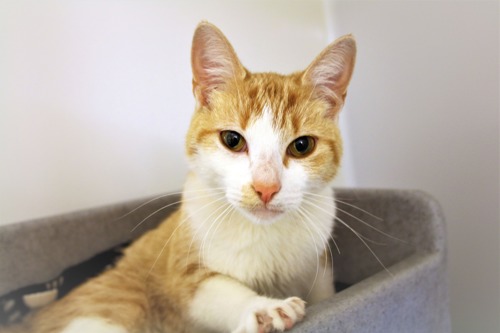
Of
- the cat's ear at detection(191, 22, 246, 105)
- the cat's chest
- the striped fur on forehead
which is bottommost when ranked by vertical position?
the cat's chest

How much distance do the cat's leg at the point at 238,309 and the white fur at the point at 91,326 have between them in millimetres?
200

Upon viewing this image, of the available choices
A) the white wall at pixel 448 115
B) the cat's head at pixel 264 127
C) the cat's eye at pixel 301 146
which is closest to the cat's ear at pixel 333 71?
the cat's head at pixel 264 127

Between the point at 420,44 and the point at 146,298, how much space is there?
1.46 m

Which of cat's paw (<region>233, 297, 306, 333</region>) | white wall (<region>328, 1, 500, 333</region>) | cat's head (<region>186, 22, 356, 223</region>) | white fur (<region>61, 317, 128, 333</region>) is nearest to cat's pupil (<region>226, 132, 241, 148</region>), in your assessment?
cat's head (<region>186, 22, 356, 223</region>)

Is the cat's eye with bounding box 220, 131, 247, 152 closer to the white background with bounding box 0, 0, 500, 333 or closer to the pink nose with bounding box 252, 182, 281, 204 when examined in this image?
the pink nose with bounding box 252, 182, 281, 204

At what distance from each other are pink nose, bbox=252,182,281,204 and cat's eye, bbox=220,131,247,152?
13 cm

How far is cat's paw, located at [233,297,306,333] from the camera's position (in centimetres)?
65

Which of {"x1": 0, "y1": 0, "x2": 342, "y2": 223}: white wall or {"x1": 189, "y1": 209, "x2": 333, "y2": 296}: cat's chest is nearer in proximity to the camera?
{"x1": 189, "y1": 209, "x2": 333, "y2": 296}: cat's chest

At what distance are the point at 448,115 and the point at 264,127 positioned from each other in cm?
105

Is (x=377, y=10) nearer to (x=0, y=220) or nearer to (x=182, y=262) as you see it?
(x=182, y=262)

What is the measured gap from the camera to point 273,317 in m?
0.66

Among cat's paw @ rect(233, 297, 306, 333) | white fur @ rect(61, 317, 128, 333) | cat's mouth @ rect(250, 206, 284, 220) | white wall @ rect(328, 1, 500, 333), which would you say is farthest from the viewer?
A: white wall @ rect(328, 1, 500, 333)

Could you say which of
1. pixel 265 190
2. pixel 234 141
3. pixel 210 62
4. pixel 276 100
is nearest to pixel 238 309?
pixel 265 190

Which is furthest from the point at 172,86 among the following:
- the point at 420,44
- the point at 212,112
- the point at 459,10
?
the point at 459,10
